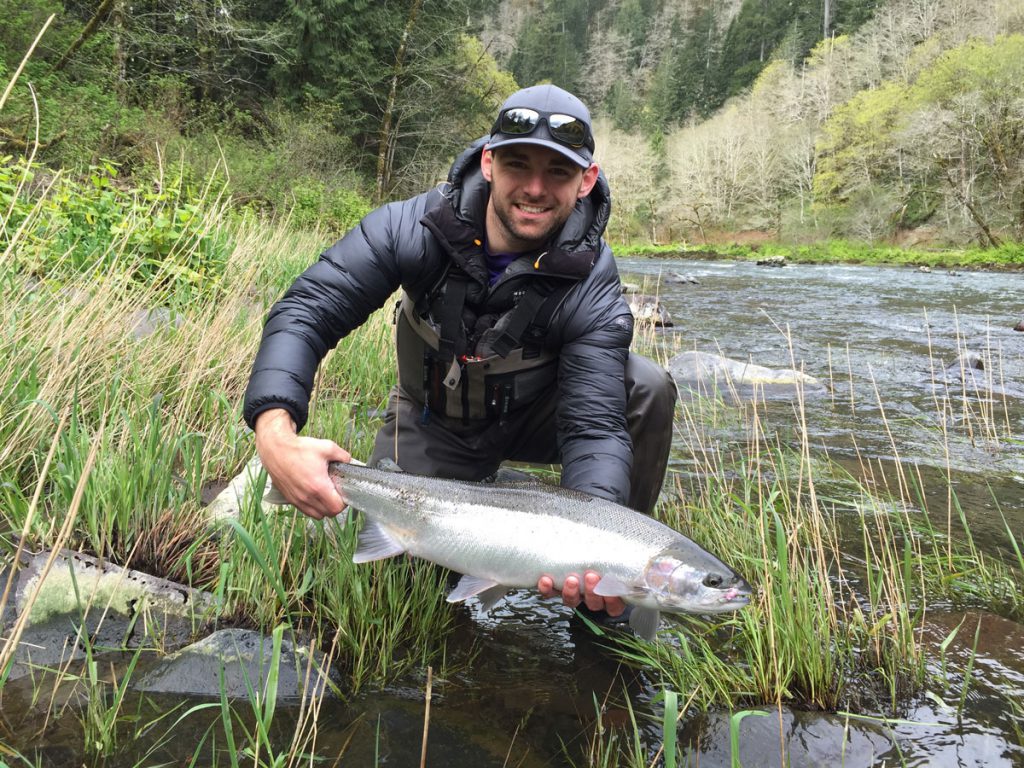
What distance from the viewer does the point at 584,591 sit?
7.36 feet

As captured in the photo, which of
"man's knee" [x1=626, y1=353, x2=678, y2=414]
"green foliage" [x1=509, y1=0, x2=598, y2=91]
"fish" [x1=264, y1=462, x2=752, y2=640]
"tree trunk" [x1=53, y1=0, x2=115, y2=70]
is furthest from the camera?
"green foliage" [x1=509, y1=0, x2=598, y2=91]

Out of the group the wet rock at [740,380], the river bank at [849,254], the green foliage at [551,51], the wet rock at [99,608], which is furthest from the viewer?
the green foliage at [551,51]

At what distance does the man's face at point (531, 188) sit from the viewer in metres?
2.97

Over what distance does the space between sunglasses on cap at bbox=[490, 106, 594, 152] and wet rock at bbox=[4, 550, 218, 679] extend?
2.18 meters

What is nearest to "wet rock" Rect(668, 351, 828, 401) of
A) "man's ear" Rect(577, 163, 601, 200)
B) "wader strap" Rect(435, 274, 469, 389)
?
"man's ear" Rect(577, 163, 601, 200)

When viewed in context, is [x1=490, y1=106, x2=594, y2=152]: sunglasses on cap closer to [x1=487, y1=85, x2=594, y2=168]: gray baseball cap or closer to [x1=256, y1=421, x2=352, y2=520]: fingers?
[x1=487, y1=85, x2=594, y2=168]: gray baseball cap

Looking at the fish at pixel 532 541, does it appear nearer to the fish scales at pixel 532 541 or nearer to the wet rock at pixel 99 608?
the fish scales at pixel 532 541

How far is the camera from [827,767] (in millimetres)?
2119

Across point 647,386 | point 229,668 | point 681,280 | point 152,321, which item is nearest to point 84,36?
point 152,321

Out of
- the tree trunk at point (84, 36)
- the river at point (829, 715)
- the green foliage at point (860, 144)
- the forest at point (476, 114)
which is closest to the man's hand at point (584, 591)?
the river at point (829, 715)

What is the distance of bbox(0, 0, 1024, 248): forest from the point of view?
13.5 meters

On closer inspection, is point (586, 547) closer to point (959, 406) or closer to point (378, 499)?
point (378, 499)

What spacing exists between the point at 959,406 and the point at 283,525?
Result: 6955mm

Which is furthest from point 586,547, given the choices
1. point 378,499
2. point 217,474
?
point 217,474
